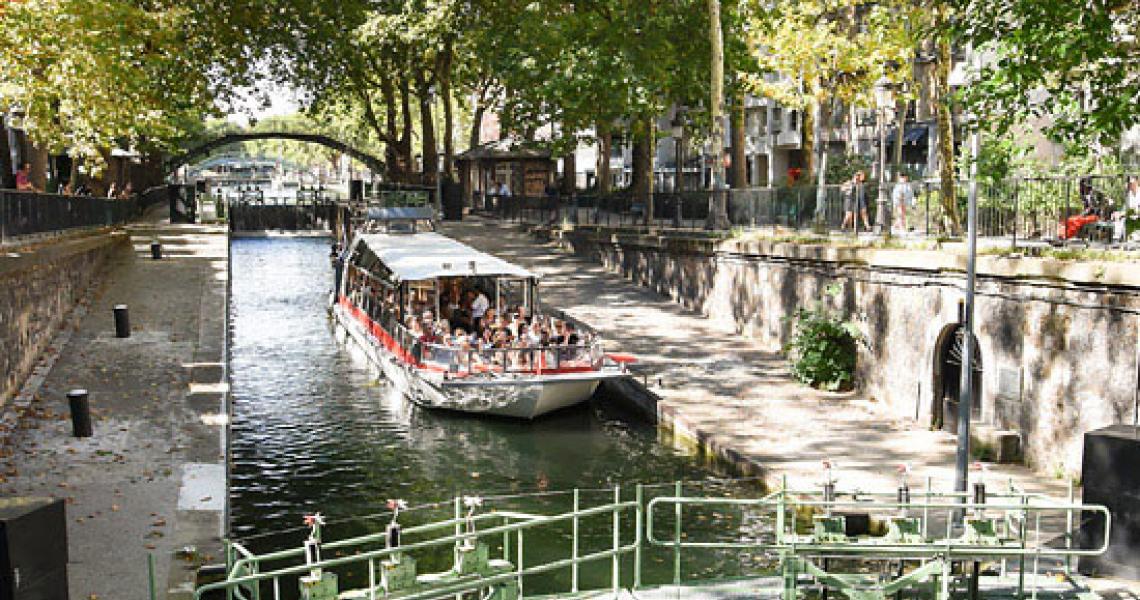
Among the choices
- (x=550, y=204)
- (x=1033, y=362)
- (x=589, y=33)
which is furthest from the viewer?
(x=550, y=204)

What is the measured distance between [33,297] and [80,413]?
19.6 ft

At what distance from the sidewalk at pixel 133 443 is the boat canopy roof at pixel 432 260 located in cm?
448

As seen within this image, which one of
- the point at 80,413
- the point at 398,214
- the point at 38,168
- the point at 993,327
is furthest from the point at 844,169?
the point at 80,413

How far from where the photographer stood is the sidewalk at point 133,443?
44.0 ft

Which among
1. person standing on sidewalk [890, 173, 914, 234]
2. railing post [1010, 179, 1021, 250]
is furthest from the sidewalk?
person standing on sidewalk [890, 173, 914, 234]

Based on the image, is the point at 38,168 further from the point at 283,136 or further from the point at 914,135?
the point at 283,136

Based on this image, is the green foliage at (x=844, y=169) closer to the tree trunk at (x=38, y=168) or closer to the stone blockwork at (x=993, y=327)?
the stone blockwork at (x=993, y=327)

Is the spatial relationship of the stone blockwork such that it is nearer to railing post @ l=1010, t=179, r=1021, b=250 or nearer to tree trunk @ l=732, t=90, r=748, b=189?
railing post @ l=1010, t=179, r=1021, b=250

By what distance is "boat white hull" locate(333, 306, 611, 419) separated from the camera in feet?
77.9

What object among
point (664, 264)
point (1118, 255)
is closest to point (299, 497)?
point (1118, 255)

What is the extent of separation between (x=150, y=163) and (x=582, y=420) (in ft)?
176

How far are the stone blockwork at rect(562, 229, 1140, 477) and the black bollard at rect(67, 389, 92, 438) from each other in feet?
47.9

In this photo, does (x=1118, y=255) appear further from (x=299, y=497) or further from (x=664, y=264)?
(x=664, y=264)

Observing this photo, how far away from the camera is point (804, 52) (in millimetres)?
38500
